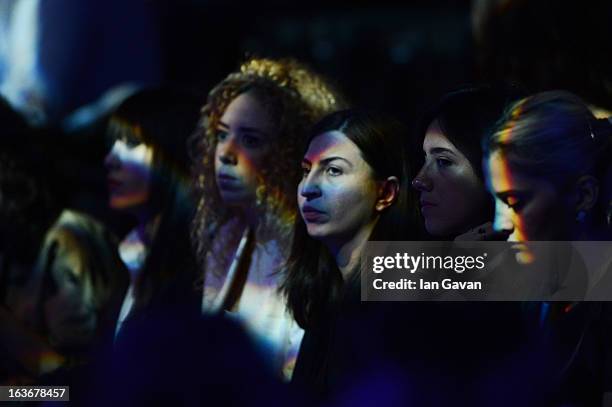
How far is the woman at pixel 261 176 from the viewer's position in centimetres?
302

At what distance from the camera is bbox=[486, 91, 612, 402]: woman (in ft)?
9.11

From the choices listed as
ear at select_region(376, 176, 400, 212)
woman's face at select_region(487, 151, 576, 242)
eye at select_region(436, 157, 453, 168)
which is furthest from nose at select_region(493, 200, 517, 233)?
ear at select_region(376, 176, 400, 212)

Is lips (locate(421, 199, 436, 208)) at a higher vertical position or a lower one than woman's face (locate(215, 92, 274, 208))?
lower

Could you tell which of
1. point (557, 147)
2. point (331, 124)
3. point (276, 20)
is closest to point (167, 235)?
point (331, 124)

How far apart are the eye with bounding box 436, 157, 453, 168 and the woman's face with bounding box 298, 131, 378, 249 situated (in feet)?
0.64

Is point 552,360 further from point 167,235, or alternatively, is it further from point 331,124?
Result: point 167,235

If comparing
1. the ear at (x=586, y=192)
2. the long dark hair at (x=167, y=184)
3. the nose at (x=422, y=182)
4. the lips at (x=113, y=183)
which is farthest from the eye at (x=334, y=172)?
the lips at (x=113, y=183)

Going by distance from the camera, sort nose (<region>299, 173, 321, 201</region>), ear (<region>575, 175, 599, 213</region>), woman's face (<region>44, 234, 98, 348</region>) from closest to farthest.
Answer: ear (<region>575, 175, 599, 213</region>), nose (<region>299, 173, 321, 201</region>), woman's face (<region>44, 234, 98, 348</region>)

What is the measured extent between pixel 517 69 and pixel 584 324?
1.08 metres

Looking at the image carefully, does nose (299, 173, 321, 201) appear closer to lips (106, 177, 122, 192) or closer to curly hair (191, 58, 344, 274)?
curly hair (191, 58, 344, 274)

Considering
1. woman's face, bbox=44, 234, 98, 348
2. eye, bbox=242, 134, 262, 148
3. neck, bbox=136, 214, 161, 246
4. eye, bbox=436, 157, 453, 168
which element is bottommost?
woman's face, bbox=44, 234, 98, 348

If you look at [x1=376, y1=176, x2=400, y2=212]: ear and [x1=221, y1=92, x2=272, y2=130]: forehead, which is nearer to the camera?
[x1=376, y1=176, x2=400, y2=212]: ear

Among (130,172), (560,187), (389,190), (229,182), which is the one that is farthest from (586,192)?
(130,172)

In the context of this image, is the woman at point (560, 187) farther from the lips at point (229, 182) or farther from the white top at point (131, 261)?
the white top at point (131, 261)
